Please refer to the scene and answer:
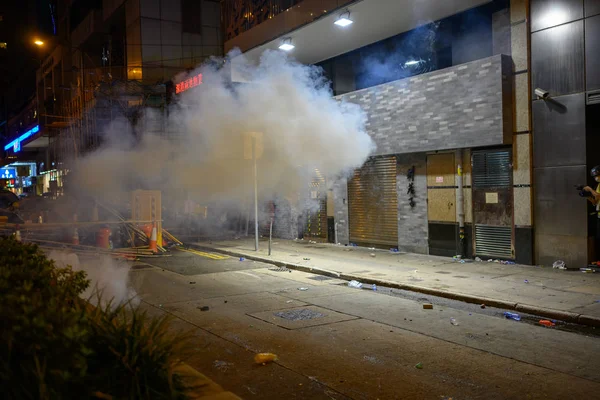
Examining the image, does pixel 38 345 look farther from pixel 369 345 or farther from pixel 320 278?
pixel 320 278

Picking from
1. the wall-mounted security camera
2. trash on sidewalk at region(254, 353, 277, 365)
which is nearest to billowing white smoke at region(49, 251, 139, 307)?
trash on sidewalk at region(254, 353, 277, 365)

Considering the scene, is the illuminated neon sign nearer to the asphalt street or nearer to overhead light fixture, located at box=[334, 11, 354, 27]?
overhead light fixture, located at box=[334, 11, 354, 27]

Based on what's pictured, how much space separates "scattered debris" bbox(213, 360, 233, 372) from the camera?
4889 millimetres

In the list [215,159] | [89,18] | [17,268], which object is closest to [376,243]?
[215,159]

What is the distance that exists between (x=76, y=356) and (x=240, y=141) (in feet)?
43.2

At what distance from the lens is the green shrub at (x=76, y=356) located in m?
2.47

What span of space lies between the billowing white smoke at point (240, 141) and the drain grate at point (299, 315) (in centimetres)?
719

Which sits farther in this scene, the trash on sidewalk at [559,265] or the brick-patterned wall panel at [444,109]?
the brick-patterned wall panel at [444,109]

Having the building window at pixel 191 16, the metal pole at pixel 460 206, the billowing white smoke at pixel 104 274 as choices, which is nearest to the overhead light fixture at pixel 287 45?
the metal pole at pixel 460 206

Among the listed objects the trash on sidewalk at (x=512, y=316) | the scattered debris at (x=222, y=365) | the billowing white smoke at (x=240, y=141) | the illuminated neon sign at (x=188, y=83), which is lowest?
the trash on sidewalk at (x=512, y=316)

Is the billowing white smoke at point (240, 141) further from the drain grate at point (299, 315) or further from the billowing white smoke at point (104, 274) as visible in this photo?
the drain grate at point (299, 315)

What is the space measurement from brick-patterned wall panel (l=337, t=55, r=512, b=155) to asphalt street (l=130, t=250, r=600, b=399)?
14.2 ft

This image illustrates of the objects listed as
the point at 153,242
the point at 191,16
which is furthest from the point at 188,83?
the point at 191,16

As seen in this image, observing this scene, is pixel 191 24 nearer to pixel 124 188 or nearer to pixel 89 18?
pixel 89 18
